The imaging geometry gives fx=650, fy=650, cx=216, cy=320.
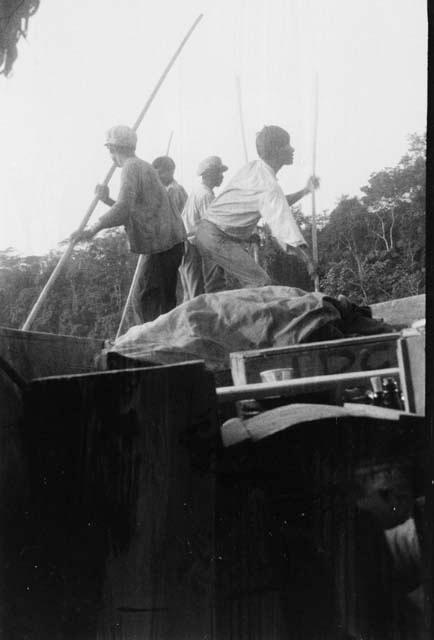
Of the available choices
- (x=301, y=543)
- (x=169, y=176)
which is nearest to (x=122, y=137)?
(x=169, y=176)

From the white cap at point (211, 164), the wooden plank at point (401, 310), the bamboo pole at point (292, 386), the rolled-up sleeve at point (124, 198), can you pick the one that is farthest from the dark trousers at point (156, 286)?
the wooden plank at point (401, 310)

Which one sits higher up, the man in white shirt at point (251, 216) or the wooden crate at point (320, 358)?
the man in white shirt at point (251, 216)

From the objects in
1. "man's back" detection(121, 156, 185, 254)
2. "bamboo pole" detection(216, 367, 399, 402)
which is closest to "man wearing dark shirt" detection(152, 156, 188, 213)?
"man's back" detection(121, 156, 185, 254)

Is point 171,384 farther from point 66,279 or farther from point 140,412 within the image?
point 66,279

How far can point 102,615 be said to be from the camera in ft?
3.33

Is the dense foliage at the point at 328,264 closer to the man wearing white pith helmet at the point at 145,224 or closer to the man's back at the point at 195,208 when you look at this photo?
the man wearing white pith helmet at the point at 145,224

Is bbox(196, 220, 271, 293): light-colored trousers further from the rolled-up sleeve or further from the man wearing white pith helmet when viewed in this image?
the rolled-up sleeve

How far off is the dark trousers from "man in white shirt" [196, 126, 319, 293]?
0.28ft

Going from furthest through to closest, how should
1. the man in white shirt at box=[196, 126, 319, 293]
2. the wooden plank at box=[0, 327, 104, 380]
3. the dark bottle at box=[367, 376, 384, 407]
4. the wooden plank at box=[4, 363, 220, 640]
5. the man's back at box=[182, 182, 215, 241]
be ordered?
the man's back at box=[182, 182, 215, 241] < the man in white shirt at box=[196, 126, 319, 293] < the dark bottle at box=[367, 376, 384, 407] < the wooden plank at box=[0, 327, 104, 380] < the wooden plank at box=[4, 363, 220, 640]

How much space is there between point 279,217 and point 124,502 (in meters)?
0.83

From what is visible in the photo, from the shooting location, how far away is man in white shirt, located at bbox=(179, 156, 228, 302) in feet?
5.14

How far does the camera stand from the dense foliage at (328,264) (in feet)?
4.39

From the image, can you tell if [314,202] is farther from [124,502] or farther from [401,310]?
[124,502]

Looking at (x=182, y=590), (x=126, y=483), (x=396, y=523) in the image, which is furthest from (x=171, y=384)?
(x=396, y=523)
